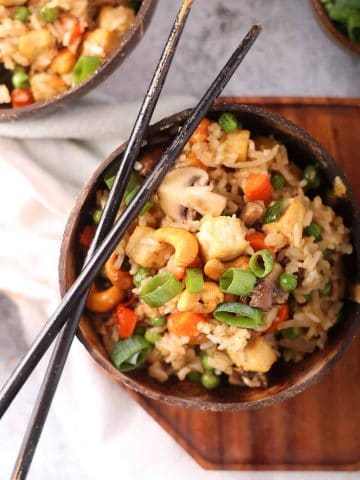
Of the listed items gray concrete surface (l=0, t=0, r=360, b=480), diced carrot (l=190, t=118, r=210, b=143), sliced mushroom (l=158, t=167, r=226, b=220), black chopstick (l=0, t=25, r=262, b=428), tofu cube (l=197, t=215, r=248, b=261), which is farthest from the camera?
gray concrete surface (l=0, t=0, r=360, b=480)

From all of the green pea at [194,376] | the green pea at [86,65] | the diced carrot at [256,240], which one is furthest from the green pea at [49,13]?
the green pea at [194,376]

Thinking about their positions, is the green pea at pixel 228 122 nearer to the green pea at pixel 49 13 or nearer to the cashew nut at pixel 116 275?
the cashew nut at pixel 116 275

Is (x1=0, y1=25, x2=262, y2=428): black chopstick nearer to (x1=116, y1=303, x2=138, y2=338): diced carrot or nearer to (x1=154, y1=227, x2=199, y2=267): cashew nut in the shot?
(x1=154, y1=227, x2=199, y2=267): cashew nut

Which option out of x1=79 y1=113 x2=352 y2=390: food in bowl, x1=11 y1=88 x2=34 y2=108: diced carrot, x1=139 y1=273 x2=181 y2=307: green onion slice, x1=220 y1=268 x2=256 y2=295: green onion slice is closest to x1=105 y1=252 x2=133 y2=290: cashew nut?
x1=79 y1=113 x2=352 y2=390: food in bowl

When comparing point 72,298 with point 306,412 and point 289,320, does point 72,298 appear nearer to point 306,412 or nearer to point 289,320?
point 289,320

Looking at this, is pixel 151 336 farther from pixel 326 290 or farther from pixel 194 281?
pixel 326 290

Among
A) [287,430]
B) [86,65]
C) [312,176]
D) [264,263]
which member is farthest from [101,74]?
[287,430]
